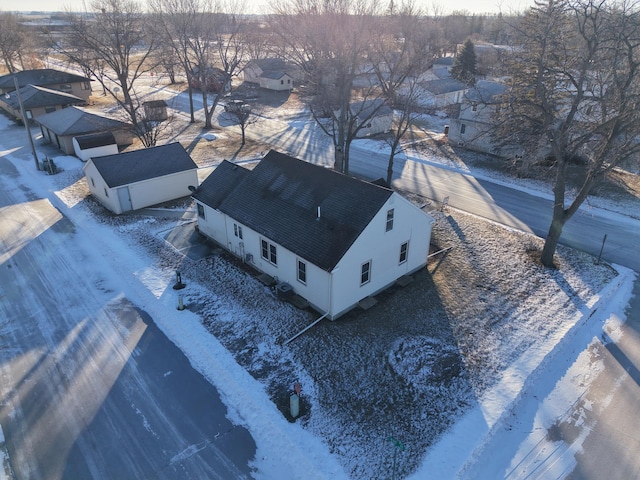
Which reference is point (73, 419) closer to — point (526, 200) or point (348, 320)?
point (348, 320)

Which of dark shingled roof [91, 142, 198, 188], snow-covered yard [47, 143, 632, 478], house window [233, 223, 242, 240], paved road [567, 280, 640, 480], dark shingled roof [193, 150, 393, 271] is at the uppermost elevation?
dark shingled roof [193, 150, 393, 271]

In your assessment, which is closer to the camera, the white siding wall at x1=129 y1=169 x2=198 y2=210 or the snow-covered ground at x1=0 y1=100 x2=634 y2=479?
the snow-covered ground at x1=0 y1=100 x2=634 y2=479

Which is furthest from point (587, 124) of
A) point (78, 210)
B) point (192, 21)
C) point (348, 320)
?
point (192, 21)

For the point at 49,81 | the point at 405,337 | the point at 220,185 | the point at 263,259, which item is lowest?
the point at 405,337

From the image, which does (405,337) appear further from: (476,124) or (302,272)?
(476,124)

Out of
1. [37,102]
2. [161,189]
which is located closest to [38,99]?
[37,102]

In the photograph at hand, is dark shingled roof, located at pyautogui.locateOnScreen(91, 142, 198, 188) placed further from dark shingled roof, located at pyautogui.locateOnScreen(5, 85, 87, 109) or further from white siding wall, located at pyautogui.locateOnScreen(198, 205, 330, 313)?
dark shingled roof, located at pyautogui.locateOnScreen(5, 85, 87, 109)

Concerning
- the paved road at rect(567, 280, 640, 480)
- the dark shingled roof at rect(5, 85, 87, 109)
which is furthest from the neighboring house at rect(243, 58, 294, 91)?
the paved road at rect(567, 280, 640, 480)
